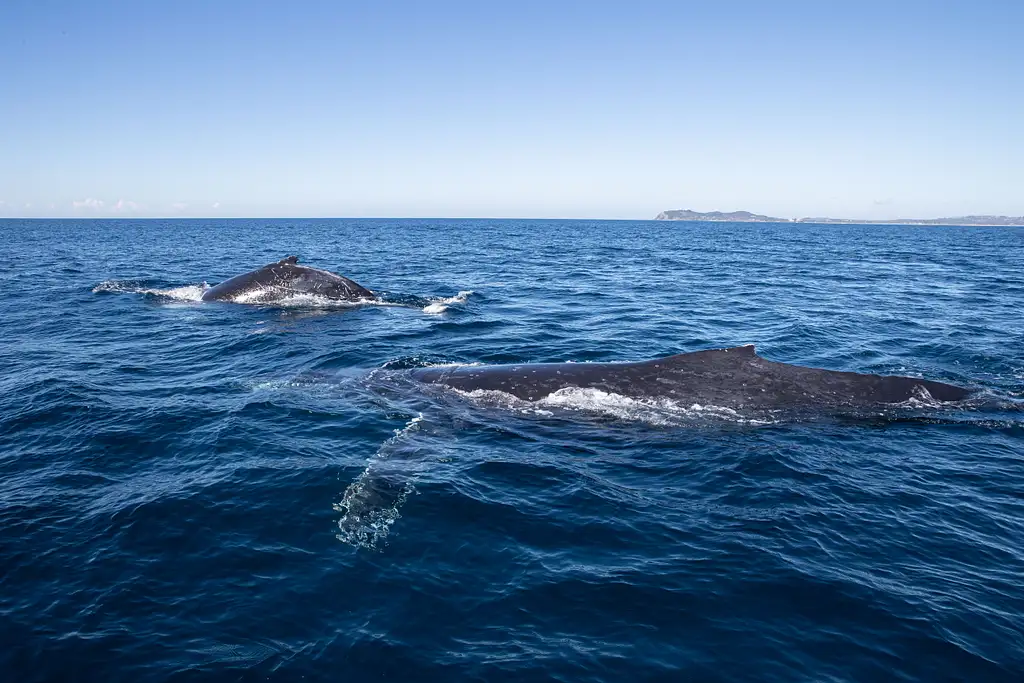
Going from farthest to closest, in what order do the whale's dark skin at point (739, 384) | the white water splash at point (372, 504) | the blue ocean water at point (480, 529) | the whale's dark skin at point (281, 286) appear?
the whale's dark skin at point (281, 286), the whale's dark skin at point (739, 384), the white water splash at point (372, 504), the blue ocean water at point (480, 529)

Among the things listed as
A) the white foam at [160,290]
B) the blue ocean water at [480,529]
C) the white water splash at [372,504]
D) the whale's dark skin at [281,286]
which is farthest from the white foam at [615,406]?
the white foam at [160,290]

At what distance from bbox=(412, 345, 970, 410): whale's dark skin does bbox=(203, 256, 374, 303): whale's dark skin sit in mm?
16693

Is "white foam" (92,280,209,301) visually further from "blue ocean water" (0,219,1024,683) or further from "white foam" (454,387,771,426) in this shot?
"white foam" (454,387,771,426)

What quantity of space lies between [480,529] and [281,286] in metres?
21.3

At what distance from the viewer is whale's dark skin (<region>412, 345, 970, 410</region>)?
12539 millimetres

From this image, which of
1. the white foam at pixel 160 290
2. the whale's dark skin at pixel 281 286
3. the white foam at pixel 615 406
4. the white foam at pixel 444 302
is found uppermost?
the whale's dark skin at pixel 281 286

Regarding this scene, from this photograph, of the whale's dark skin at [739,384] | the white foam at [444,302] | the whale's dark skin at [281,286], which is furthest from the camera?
the whale's dark skin at [281,286]

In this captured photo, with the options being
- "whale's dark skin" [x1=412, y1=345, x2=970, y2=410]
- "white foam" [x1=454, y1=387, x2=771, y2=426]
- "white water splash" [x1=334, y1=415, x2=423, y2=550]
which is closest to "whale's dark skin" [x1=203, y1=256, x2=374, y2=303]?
"white foam" [x1=454, y1=387, x2=771, y2=426]

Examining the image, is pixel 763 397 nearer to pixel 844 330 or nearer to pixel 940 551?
pixel 940 551

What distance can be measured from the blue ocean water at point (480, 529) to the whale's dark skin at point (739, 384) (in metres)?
0.42

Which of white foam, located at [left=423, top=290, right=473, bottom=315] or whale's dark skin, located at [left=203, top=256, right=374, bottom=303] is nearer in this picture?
white foam, located at [left=423, top=290, right=473, bottom=315]

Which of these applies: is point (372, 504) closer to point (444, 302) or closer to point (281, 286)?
point (444, 302)

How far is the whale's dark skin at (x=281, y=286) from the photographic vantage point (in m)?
26.9

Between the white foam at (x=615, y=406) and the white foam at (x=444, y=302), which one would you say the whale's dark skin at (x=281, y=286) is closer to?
the white foam at (x=444, y=302)
